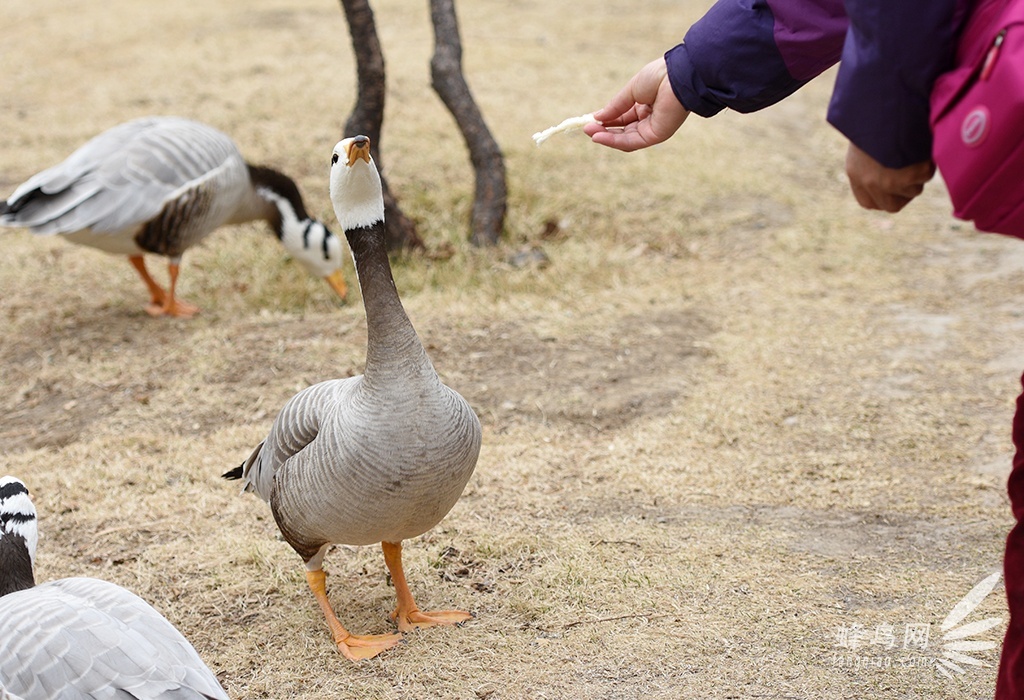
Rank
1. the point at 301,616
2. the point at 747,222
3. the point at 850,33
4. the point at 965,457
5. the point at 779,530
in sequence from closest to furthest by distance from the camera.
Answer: the point at 850,33, the point at 301,616, the point at 779,530, the point at 965,457, the point at 747,222

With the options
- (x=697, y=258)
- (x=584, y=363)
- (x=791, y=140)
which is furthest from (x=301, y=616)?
(x=791, y=140)

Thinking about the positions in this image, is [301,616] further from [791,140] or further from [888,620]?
[791,140]

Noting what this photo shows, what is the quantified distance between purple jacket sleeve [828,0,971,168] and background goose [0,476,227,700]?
1888 millimetres

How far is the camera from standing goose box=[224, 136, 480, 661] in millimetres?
2791

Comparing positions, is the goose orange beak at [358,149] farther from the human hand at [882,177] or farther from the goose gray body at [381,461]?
the human hand at [882,177]

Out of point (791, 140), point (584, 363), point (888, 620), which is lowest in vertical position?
point (791, 140)

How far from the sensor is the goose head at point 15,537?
2.86m

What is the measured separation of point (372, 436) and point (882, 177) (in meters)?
1.58

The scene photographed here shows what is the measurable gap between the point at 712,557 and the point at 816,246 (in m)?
Answer: 3.56

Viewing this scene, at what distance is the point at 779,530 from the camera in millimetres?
3691

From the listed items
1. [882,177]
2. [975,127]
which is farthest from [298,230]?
[975,127]

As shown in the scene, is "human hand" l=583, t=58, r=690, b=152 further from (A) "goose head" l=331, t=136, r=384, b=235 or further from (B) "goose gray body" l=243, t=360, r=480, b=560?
(B) "goose gray body" l=243, t=360, r=480, b=560

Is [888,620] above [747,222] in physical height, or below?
above

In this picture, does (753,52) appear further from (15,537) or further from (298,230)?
(298,230)
